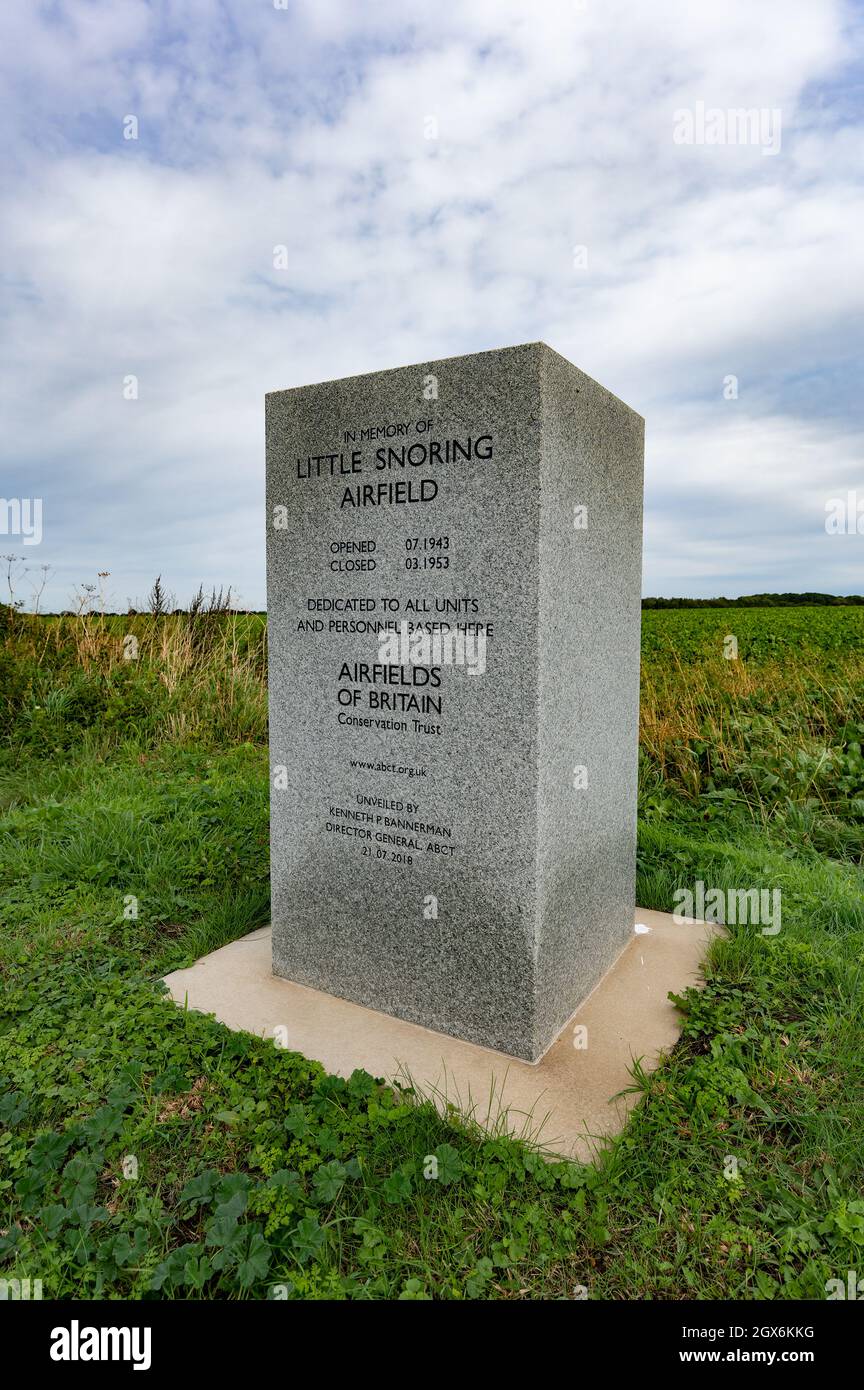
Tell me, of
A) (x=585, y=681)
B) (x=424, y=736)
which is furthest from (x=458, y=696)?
(x=585, y=681)

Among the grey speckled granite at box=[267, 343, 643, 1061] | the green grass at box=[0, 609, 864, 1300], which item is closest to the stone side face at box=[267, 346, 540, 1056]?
the grey speckled granite at box=[267, 343, 643, 1061]

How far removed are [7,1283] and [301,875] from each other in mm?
1571

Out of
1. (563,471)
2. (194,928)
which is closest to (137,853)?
(194,928)

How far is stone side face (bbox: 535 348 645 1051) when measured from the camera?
256 centimetres

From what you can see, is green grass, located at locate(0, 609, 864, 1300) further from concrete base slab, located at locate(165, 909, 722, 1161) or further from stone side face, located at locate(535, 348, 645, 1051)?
stone side face, located at locate(535, 348, 645, 1051)

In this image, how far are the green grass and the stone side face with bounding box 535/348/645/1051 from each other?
43cm

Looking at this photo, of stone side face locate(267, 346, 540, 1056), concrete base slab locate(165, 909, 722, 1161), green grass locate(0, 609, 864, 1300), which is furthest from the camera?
stone side face locate(267, 346, 540, 1056)

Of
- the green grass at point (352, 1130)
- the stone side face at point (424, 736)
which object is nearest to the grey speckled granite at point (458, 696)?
the stone side face at point (424, 736)

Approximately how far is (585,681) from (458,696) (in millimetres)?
527

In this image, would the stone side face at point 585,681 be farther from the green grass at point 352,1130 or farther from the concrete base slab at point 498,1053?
the green grass at point 352,1130

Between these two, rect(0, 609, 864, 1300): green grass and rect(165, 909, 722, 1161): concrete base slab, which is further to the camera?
rect(165, 909, 722, 1161): concrete base slab
